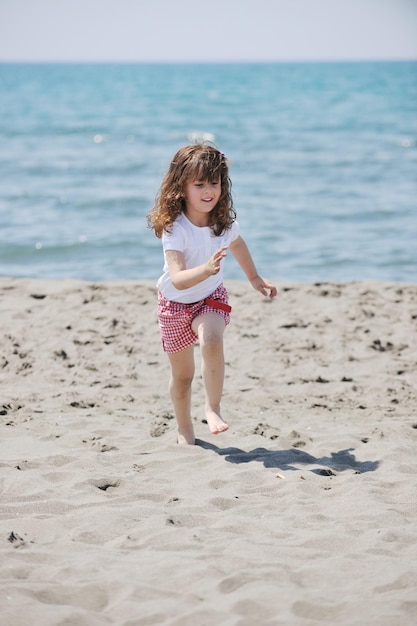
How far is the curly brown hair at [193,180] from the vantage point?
4117 millimetres

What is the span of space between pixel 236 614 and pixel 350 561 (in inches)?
22.5

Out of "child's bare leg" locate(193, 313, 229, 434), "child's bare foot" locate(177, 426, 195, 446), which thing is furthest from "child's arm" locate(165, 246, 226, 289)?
→ "child's bare foot" locate(177, 426, 195, 446)

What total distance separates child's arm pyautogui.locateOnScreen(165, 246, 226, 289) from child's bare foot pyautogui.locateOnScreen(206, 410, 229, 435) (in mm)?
697

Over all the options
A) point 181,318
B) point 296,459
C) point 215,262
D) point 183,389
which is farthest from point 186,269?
point 296,459

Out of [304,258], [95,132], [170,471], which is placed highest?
[95,132]

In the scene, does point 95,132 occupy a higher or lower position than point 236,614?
higher

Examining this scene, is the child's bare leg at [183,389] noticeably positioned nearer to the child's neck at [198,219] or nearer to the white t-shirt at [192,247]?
the white t-shirt at [192,247]

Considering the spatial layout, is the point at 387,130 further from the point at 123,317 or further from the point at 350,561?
the point at 350,561

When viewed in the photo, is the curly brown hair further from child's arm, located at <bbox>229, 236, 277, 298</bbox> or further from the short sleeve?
child's arm, located at <bbox>229, 236, 277, 298</bbox>

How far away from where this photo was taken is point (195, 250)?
419 centimetres

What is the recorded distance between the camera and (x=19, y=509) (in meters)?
3.45

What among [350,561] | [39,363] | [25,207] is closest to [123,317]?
[39,363]

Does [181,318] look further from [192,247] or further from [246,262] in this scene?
[246,262]

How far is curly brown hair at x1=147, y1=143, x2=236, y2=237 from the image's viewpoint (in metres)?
4.12
